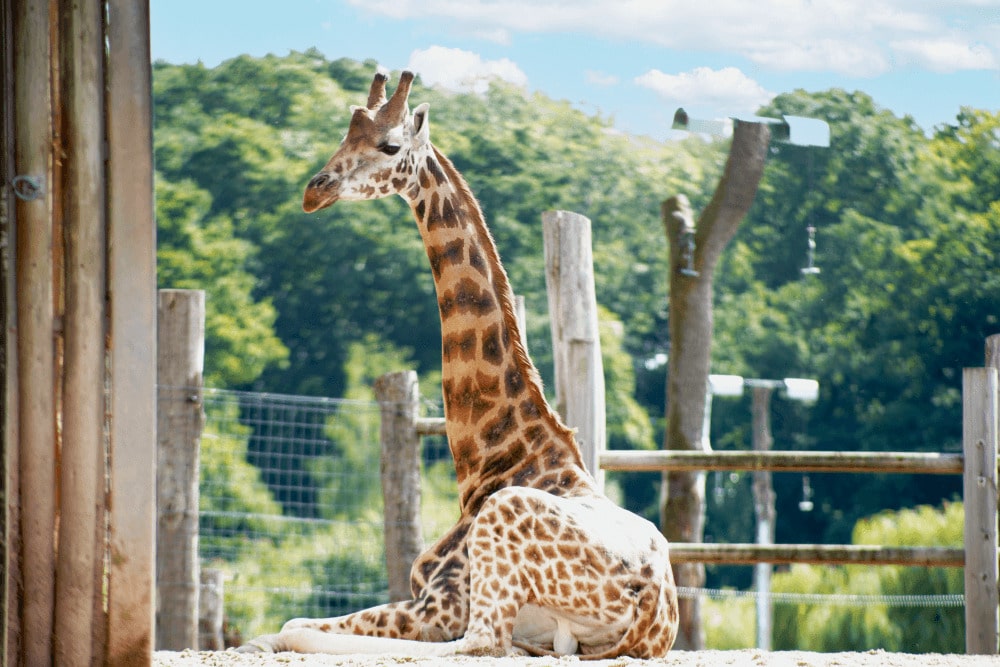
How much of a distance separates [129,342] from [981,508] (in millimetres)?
4827

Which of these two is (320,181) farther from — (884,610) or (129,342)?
(884,610)

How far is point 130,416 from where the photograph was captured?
3.17 m

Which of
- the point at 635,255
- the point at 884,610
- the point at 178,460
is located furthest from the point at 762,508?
the point at 635,255

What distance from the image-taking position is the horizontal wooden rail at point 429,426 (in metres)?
7.16

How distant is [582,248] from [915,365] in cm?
1885

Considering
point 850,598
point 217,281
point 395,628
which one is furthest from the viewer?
point 217,281

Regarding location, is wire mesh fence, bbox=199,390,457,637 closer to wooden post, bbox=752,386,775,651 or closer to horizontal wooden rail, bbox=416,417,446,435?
wooden post, bbox=752,386,775,651

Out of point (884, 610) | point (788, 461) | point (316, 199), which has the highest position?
point (316, 199)

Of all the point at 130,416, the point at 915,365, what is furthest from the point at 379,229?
the point at 130,416

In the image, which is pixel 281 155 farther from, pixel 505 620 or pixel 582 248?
pixel 505 620

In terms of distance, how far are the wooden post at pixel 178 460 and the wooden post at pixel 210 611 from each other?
0.48m

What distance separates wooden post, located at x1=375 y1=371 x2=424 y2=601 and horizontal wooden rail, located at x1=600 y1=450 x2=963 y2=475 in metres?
1.17

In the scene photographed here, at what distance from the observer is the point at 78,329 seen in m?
3.12

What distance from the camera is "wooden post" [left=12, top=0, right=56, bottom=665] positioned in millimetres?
3061
